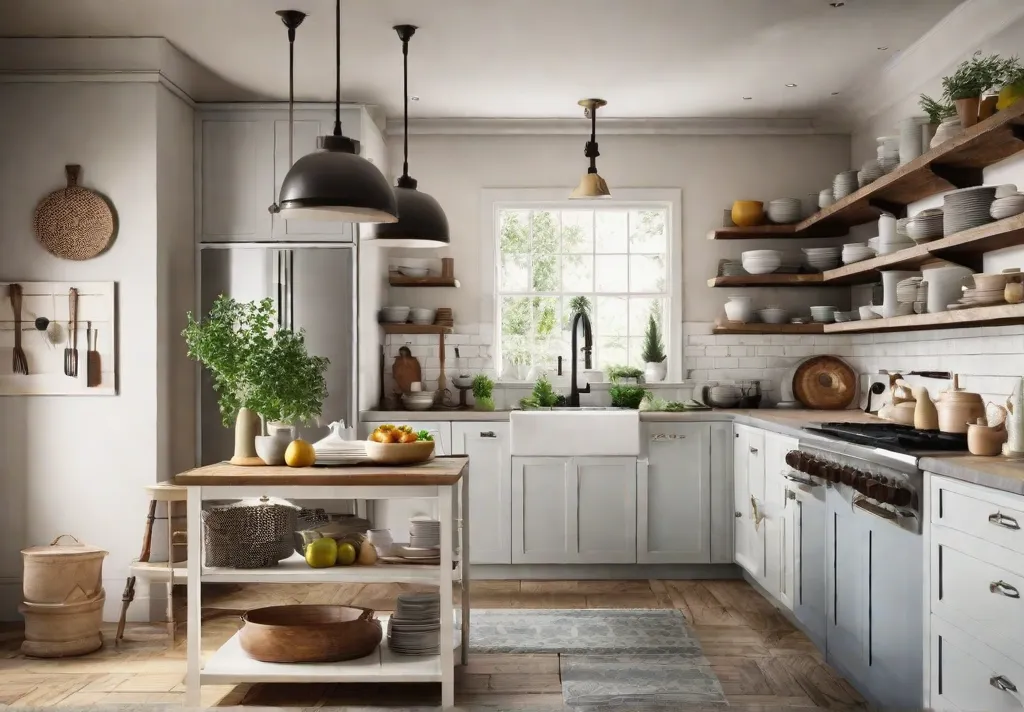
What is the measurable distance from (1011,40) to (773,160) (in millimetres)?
2438

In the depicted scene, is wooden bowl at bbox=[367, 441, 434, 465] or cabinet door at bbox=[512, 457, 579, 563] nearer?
wooden bowl at bbox=[367, 441, 434, 465]

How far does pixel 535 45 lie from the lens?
16.9 ft

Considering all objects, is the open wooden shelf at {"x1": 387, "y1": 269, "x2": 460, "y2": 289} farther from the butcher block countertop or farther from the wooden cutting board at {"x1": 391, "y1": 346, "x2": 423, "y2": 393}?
the butcher block countertop

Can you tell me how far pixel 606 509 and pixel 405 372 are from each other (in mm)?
1735

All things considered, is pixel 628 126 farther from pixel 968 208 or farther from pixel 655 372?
pixel 968 208

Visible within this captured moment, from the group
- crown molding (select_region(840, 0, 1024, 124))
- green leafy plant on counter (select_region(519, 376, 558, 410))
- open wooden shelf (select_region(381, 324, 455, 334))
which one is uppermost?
crown molding (select_region(840, 0, 1024, 124))

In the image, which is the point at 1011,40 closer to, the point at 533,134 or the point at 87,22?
the point at 533,134

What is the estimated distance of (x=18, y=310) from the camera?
514 cm

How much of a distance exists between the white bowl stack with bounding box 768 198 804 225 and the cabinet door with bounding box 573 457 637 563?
2.00 m

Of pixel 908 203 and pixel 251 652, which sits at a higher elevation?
pixel 908 203

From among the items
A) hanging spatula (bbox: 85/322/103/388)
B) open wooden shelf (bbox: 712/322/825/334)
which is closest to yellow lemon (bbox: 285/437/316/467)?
hanging spatula (bbox: 85/322/103/388)

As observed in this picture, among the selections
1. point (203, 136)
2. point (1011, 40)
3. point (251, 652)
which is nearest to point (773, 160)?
point (1011, 40)

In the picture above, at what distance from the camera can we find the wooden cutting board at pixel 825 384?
6.46 m

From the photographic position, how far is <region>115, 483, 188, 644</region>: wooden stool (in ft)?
15.1
